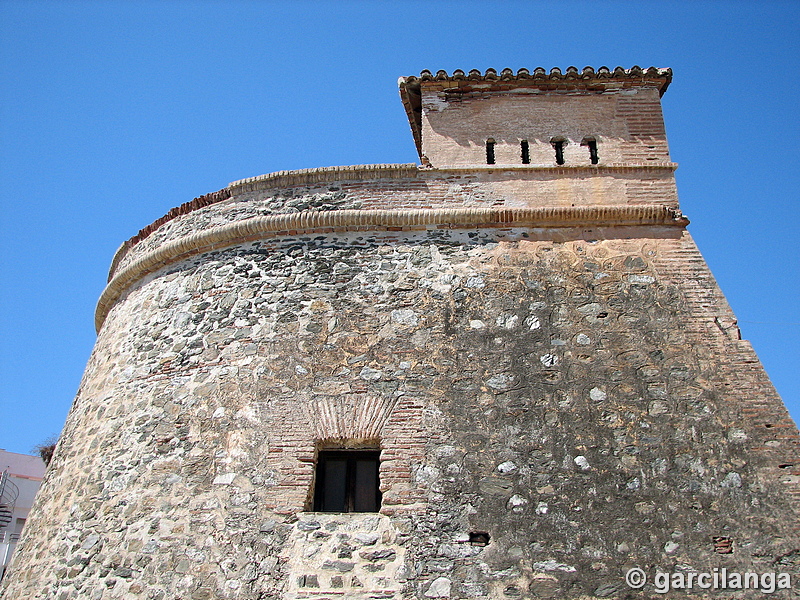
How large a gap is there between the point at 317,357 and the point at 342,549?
5.82 feet

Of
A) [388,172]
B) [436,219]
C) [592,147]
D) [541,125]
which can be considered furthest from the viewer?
[541,125]

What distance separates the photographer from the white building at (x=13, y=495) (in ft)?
53.8

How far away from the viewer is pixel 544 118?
7484mm

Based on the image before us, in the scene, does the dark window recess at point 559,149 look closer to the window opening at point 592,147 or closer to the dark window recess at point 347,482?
the window opening at point 592,147

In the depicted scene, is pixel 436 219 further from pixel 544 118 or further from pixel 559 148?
pixel 544 118

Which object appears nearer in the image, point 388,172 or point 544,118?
point 388,172

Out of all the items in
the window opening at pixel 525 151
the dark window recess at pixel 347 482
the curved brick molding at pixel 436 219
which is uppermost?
the window opening at pixel 525 151

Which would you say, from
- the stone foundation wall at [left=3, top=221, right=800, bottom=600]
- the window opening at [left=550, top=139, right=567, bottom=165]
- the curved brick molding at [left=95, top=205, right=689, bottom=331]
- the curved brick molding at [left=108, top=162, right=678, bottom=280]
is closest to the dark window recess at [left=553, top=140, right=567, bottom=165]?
the window opening at [left=550, top=139, right=567, bottom=165]

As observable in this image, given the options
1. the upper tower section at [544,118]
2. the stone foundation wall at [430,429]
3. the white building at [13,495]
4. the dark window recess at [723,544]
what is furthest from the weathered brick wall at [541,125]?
the white building at [13,495]

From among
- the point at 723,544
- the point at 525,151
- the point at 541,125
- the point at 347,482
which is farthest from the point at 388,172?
the point at 723,544

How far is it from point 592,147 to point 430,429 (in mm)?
3735

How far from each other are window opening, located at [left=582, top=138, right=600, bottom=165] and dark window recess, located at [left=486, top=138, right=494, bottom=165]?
1.01 m

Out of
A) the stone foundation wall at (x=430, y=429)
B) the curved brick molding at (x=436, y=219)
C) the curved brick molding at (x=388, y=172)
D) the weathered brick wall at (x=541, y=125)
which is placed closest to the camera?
the stone foundation wall at (x=430, y=429)

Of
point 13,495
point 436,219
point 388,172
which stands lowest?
point 13,495
